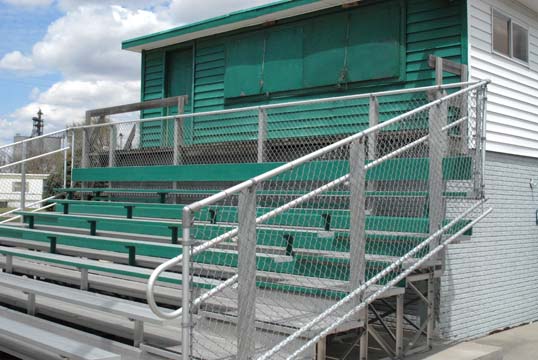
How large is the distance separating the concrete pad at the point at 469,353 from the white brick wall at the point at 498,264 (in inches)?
36.4

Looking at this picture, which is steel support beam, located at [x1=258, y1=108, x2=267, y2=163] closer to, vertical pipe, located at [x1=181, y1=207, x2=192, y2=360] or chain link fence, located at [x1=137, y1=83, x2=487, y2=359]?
chain link fence, located at [x1=137, y1=83, x2=487, y2=359]

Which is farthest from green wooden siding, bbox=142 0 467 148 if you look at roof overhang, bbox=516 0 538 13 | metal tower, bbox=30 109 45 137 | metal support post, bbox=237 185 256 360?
metal tower, bbox=30 109 45 137

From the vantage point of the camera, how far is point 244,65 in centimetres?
982

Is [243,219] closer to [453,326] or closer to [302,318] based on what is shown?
[302,318]

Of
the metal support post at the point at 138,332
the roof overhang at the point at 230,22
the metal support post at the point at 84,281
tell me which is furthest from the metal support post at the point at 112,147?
the metal support post at the point at 138,332

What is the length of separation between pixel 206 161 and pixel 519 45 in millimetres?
4762

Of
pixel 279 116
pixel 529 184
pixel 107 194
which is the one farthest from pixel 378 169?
pixel 107 194

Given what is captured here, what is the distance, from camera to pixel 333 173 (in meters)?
6.20

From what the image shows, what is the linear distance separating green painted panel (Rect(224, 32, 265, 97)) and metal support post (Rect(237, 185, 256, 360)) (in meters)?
6.35

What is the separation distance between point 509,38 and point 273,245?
16.3ft

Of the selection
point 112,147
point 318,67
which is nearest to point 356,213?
point 318,67

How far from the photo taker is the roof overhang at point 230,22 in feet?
28.7

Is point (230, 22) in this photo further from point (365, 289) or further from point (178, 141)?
point (365, 289)

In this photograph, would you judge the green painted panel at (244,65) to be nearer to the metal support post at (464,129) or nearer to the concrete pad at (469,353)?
the metal support post at (464,129)
